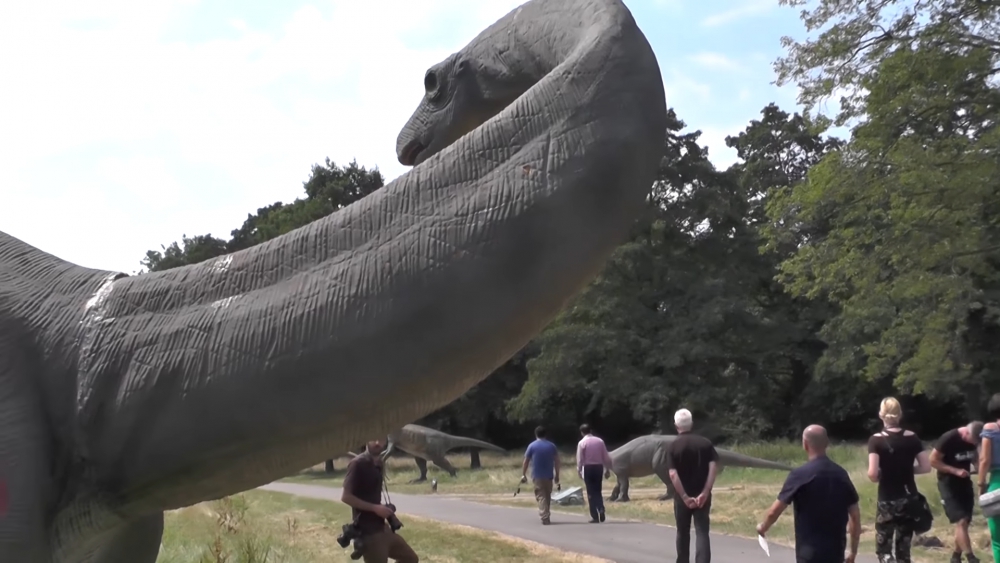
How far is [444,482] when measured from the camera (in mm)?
30172

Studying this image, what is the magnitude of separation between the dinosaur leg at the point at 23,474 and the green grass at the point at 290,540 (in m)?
5.11

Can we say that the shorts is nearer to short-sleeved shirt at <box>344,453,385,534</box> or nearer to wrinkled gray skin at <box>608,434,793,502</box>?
short-sleeved shirt at <box>344,453,385,534</box>

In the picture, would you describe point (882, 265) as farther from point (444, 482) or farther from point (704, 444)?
point (444, 482)

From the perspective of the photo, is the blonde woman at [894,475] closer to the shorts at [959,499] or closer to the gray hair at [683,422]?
the shorts at [959,499]

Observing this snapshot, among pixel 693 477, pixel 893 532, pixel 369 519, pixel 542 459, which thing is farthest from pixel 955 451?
pixel 542 459

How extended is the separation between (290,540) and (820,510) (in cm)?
811

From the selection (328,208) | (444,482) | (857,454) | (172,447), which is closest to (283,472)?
(172,447)

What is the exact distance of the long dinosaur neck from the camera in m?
2.01

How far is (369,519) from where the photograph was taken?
326 inches

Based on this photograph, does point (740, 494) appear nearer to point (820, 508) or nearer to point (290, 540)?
point (290, 540)

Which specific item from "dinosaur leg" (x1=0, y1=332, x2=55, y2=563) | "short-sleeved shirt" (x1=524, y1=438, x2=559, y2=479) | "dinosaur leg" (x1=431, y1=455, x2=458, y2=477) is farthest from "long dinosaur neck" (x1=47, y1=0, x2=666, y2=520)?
"dinosaur leg" (x1=431, y1=455, x2=458, y2=477)

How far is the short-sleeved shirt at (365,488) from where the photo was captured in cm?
825

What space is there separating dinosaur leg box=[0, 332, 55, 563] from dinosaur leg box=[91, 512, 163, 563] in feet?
1.57

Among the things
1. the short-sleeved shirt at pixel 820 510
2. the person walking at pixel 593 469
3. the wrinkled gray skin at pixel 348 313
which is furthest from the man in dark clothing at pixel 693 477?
the wrinkled gray skin at pixel 348 313
